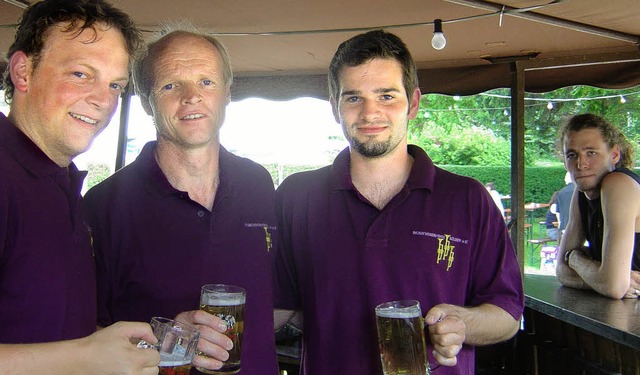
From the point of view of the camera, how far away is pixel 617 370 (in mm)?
2639

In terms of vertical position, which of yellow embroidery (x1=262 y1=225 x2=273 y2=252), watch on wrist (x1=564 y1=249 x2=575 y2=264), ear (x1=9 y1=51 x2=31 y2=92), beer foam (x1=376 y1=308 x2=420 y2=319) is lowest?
beer foam (x1=376 y1=308 x2=420 y2=319)

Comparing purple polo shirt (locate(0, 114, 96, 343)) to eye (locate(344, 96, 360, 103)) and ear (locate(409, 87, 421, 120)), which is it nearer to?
eye (locate(344, 96, 360, 103))

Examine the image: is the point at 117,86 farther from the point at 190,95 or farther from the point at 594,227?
the point at 594,227

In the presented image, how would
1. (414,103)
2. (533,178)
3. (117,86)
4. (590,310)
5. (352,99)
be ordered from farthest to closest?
1. (533,178)
2. (590,310)
3. (414,103)
4. (352,99)
5. (117,86)

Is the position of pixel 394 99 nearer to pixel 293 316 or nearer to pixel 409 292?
pixel 409 292

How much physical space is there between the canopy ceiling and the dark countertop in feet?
5.18

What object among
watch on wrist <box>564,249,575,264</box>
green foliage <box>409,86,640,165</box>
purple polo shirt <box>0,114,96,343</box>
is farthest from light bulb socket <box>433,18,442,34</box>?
green foliage <box>409,86,640,165</box>

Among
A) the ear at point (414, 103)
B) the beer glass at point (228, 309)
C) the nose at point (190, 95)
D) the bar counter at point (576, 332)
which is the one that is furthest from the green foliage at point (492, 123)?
the beer glass at point (228, 309)

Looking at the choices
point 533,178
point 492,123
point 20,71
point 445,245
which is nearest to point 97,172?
point 492,123

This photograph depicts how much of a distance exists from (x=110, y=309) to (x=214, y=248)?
373 millimetres

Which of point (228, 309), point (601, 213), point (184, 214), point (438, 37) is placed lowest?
point (228, 309)

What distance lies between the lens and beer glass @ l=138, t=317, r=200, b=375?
4.51 ft

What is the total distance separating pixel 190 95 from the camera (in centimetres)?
197

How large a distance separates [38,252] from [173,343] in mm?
380
